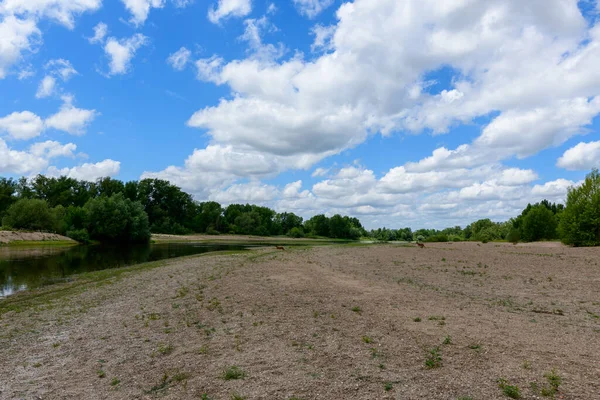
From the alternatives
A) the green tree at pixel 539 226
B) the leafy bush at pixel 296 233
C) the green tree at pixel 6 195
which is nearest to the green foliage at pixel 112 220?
the green tree at pixel 6 195

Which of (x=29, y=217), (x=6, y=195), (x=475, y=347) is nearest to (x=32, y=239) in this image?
(x=29, y=217)

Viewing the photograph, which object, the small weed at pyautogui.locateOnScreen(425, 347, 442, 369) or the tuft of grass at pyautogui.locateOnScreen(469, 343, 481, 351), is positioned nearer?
the small weed at pyautogui.locateOnScreen(425, 347, 442, 369)

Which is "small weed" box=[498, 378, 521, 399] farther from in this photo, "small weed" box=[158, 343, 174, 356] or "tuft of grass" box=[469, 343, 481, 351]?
"small weed" box=[158, 343, 174, 356]

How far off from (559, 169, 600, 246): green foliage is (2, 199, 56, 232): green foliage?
91.6 metres

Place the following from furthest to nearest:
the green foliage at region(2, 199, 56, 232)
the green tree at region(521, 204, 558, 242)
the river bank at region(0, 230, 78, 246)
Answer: the green foliage at region(2, 199, 56, 232)
the green tree at region(521, 204, 558, 242)
the river bank at region(0, 230, 78, 246)

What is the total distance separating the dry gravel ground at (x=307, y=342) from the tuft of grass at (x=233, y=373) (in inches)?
4.3

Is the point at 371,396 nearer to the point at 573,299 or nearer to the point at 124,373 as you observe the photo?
the point at 124,373

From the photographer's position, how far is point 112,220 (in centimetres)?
8800

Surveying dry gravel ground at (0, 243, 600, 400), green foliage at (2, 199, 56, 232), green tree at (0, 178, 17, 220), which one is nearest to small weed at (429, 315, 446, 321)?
dry gravel ground at (0, 243, 600, 400)

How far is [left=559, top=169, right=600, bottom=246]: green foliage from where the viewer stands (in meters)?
47.2

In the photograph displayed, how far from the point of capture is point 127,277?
956 inches

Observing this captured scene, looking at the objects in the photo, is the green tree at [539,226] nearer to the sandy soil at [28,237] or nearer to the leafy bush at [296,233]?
the sandy soil at [28,237]

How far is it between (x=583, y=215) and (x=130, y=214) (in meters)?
90.1

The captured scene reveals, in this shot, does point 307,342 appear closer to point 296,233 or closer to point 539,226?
point 539,226
